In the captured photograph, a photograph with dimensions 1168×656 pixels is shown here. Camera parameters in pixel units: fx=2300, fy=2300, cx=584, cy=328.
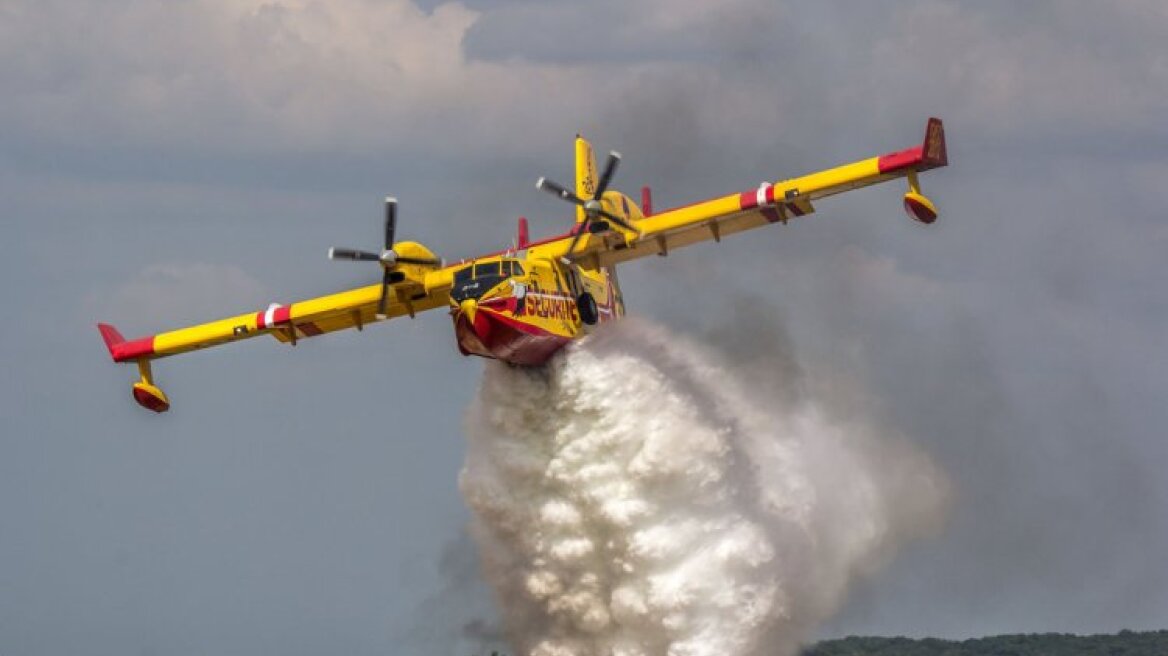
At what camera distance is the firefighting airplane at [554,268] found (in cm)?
4978

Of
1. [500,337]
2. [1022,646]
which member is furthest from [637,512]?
[1022,646]

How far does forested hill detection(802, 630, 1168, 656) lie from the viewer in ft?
324

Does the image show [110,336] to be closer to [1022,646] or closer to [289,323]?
[289,323]

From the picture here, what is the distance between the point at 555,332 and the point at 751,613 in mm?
7740

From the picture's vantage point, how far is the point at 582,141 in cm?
Result: 5628

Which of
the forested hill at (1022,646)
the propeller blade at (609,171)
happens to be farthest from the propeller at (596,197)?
the forested hill at (1022,646)

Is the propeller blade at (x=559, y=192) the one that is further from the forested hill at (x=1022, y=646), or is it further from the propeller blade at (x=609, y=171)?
the forested hill at (x=1022, y=646)

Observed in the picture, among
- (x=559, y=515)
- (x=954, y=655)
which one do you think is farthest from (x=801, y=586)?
(x=954, y=655)

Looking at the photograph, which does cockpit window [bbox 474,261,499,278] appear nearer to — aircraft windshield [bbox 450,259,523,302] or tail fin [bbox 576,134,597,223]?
aircraft windshield [bbox 450,259,523,302]

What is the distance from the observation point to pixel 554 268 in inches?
2046

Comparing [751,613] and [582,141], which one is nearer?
[751,613]

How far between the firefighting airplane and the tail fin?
0.03m

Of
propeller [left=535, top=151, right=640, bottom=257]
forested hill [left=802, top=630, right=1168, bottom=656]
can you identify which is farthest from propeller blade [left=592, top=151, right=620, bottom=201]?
forested hill [left=802, top=630, right=1168, bottom=656]

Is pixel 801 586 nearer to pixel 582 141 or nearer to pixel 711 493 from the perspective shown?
pixel 711 493
